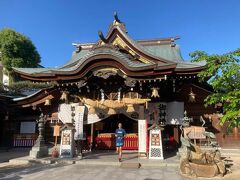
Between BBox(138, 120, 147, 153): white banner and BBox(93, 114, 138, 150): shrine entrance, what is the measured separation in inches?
136

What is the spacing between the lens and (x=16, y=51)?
37.6m

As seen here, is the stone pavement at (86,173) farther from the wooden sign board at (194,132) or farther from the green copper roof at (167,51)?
the green copper roof at (167,51)

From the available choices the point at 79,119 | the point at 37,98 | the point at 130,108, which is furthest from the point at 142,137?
the point at 37,98

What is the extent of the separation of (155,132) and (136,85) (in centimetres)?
327

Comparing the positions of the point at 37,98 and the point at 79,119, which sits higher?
the point at 37,98

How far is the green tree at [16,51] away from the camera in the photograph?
36.2m

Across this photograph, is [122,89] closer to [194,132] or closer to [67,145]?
[67,145]

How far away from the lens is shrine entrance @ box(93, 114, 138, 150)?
18.3 meters

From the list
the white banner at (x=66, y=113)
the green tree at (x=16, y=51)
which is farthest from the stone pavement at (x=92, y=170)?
the green tree at (x=16, y=51)

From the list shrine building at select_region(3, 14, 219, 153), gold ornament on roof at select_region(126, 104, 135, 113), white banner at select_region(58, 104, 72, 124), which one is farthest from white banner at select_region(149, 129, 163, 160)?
white banner at select_region(58, 104, 72, 124)

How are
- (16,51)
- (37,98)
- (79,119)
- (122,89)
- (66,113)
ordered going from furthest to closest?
(16,51) → (37,98) → (66,113) → (122,89) → (79,119)

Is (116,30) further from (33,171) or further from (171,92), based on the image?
(33,171)

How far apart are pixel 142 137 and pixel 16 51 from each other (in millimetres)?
28845

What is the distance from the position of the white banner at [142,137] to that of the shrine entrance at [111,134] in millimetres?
3447
